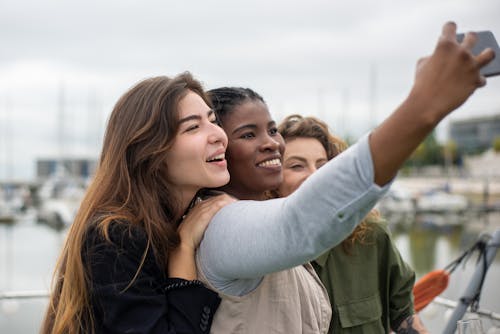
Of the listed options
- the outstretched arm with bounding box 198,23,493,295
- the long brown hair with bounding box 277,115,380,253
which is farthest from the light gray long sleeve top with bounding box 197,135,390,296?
the long brown hair with bounding box 277,115,380,253

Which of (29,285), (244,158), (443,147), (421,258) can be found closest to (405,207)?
(421,258)

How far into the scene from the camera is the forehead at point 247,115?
6.91 ft

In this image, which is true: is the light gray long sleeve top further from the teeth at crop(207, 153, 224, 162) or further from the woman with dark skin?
→ the teeth at crop(207, 153, 224, 162)

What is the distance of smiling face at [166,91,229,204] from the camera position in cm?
171

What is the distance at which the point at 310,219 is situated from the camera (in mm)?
1186

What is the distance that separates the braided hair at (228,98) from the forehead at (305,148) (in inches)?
24.7

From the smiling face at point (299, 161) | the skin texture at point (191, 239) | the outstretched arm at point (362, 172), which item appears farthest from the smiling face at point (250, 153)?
the outstretched arm at point (362, 172)

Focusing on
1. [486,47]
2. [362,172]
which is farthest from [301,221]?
[486,47]

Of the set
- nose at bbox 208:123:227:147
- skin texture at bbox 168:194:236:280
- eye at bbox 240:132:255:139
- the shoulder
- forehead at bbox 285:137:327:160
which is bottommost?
the shoulder

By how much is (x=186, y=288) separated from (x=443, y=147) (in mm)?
65866

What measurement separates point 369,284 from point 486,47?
176cm

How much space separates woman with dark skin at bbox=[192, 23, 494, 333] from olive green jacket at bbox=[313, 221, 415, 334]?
0.71m

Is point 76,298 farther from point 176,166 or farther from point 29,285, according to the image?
point 29,285

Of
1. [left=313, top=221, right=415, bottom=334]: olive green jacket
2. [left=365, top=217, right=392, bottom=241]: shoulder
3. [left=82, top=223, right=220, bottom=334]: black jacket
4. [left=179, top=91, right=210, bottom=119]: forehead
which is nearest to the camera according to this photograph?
[left=82, top=223, right=220, bottom=334]: black jacket
